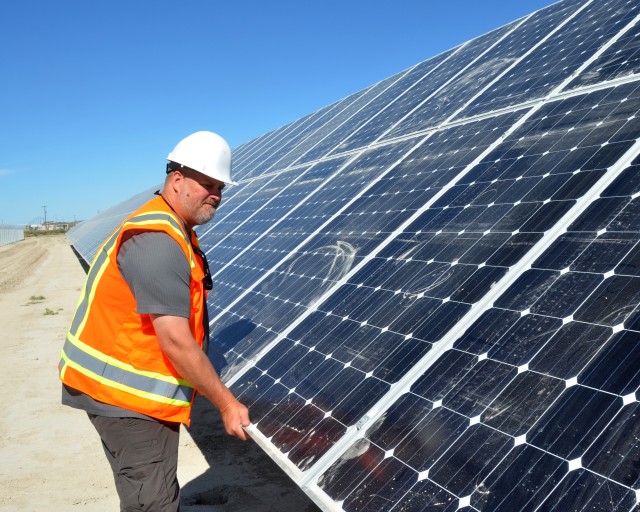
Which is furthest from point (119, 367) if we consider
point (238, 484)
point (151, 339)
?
point (238, 484)

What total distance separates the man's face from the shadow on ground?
4030 millimetres

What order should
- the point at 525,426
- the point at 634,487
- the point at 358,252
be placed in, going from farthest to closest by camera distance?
the point at 358,252, the point at 525,426, the point at 634,487

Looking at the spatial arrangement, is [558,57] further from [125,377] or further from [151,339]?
[125,377]

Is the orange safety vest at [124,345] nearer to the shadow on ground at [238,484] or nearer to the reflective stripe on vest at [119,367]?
the reflective stripe on vest at [119,367]

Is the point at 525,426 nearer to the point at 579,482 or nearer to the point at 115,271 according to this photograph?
the point at 579,482

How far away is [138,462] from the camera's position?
12.8 ft

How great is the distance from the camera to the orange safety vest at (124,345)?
12.4 ft

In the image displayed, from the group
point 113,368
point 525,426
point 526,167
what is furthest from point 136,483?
point 526,167

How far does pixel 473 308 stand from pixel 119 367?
233 cm

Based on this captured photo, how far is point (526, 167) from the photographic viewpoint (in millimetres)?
5262

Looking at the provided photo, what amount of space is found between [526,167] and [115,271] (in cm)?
356

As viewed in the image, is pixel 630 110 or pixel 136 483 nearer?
pixel 136 483

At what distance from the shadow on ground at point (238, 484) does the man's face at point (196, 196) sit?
4030mm

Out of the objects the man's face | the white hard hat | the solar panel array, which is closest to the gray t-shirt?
the man's face
